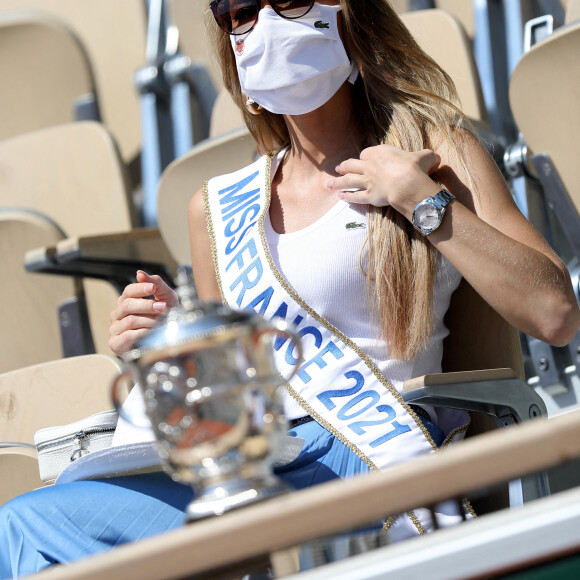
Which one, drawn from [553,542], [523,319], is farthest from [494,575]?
[523,319]

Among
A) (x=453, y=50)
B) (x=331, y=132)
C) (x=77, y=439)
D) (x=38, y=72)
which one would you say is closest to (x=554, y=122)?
(x=453, y=50)

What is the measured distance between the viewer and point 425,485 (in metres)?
0.53

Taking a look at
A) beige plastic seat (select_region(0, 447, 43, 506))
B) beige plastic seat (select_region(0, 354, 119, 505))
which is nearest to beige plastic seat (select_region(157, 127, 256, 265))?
beige plastic seat (select_region(0, 354, 119, 505))

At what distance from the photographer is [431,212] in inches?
50.2

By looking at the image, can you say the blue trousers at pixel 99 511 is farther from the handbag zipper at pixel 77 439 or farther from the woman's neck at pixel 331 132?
the woman's neck at pixel 331 132

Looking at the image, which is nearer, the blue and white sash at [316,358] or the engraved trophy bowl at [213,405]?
the engraved trophy bowl at [213,405]

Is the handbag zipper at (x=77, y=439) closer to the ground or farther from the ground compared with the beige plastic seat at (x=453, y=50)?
closer to the ground

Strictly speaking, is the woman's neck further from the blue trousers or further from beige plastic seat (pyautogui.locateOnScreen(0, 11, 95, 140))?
beige plastic seat (pyautogui.locateOnScreen(0, 11, 95, 140))

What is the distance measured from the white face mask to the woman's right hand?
0.40m

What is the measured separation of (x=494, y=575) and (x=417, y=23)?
1990 mm

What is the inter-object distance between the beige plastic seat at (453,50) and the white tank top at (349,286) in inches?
36.1

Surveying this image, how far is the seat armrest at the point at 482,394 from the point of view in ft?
3.41

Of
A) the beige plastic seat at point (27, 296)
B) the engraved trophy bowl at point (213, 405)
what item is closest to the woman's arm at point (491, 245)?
the engraved trophy bowl at point (213, 405)

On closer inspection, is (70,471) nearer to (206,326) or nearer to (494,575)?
(206,326)
